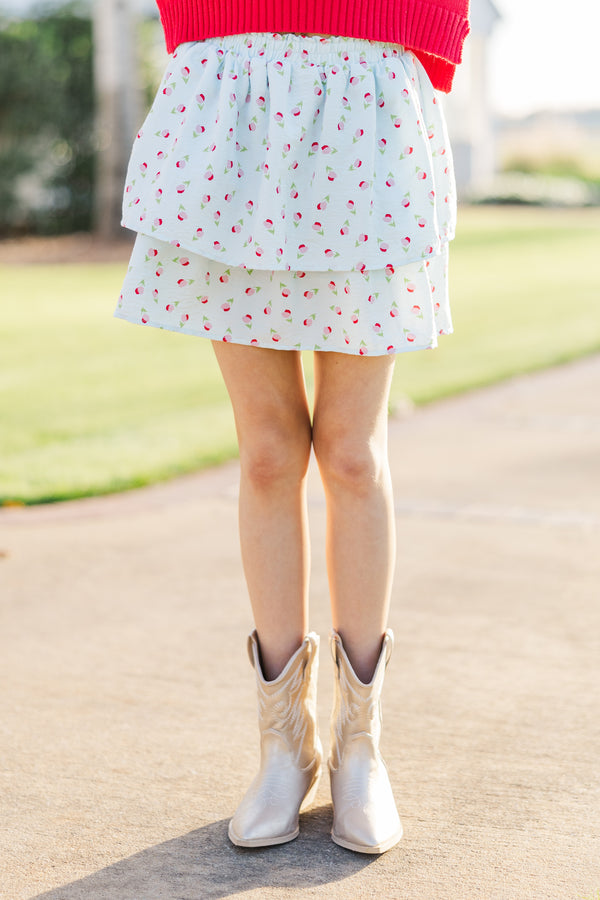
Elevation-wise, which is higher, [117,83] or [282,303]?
[282,303]

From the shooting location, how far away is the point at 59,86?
1691 centimetres

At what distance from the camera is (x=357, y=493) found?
2.20 m

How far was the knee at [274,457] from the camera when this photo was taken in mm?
2191

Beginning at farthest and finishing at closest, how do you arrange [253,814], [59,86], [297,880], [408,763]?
[59,86], [408,763], [253,814], [297,880]

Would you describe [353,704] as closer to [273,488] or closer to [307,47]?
[273,488]

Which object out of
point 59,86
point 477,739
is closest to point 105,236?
point 59,86

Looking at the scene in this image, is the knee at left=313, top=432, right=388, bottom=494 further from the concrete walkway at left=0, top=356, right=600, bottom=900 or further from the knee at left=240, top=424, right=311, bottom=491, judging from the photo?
the concrete walkway at left=0, top=356, right=600, bottom=900

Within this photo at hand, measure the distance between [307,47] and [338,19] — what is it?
0.23 ft

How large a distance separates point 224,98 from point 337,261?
34cm

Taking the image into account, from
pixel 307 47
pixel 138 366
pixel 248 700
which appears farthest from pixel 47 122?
pixel 307 47

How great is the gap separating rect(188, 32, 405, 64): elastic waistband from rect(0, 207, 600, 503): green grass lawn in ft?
8.79

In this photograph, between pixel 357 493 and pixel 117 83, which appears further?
pixel 117 83

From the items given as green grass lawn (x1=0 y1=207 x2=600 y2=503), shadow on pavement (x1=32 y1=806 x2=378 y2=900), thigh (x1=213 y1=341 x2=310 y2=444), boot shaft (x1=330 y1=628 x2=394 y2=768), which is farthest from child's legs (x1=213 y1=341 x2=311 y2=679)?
green grass lawn (x1=0 y1=207 x2=600 y2=503)

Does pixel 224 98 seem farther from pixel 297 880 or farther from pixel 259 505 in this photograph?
pixel 297 880
